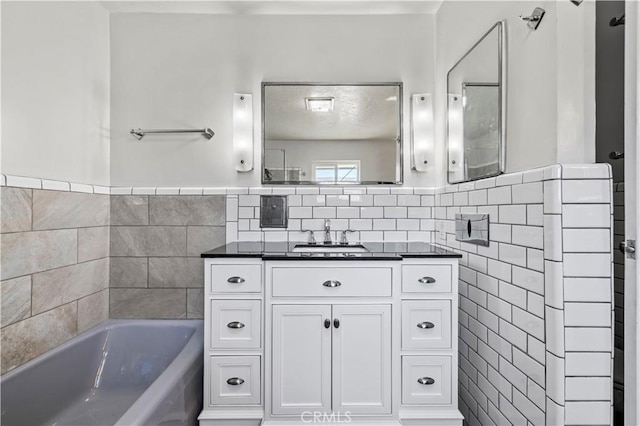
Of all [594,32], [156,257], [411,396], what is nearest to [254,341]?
[411,396]

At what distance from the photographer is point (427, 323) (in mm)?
1593

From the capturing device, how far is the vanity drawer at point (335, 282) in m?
1.58

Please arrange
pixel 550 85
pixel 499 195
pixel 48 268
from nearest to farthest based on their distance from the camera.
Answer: pixel 550 85, pixel 499 195, pixel 48 268

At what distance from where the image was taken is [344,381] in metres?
1.56

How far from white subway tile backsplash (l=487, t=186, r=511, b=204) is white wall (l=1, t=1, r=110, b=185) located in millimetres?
2171

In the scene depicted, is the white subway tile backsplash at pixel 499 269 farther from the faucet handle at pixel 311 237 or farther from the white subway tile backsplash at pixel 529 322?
the faucet handle at pixel 311 237

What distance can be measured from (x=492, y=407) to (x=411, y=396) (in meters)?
0.36

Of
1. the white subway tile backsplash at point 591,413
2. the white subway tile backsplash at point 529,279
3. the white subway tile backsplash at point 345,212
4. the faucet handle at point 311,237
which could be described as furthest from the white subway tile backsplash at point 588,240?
the faucet handle at point 311,237

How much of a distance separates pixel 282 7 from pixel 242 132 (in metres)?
0.85

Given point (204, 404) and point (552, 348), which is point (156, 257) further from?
point (552, 348)

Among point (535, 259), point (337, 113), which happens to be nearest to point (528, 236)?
point (535, 259)

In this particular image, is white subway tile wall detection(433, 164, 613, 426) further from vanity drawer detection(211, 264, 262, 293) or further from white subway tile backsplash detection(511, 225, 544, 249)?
vanity drawer detection(211, 264, 262, 293)

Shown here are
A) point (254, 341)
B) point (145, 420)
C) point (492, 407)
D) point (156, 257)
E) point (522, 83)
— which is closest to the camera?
point (145, 420)

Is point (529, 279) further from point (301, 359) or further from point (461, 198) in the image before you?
point (301, 359)
